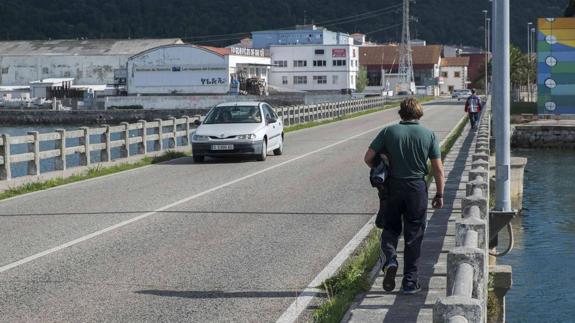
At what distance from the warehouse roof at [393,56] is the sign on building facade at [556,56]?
114860mm

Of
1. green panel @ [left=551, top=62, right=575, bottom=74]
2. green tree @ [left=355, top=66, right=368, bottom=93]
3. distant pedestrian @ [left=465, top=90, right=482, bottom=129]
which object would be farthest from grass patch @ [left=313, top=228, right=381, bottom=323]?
green tree @ [left=355, top=66, right=368, bottom=93]

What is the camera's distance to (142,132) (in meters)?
27.7

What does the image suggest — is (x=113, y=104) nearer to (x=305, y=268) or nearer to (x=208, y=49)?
(x=208, y=49)

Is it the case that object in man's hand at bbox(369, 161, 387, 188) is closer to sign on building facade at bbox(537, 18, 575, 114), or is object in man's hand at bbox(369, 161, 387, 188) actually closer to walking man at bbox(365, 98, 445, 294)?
walking man at bbox(365, 98, 445, 294)

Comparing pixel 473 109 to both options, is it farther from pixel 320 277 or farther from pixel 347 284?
pixel 347 284

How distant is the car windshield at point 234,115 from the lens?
26.6 meters

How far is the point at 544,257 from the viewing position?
17.7m

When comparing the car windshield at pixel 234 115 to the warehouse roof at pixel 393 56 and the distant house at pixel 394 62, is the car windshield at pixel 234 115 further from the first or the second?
the warehouse roof at pixel 393 56

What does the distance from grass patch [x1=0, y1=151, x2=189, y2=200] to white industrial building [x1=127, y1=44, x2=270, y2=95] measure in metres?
84.7

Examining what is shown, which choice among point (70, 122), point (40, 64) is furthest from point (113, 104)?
point (40, 64)

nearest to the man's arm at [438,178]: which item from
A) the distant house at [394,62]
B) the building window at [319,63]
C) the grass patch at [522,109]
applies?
the grass patch at [522,109]

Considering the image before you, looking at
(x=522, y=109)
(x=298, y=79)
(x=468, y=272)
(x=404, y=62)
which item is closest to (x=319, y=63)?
(x=298, y=79)

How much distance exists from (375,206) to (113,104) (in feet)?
315

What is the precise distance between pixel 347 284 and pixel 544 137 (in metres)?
46.8
